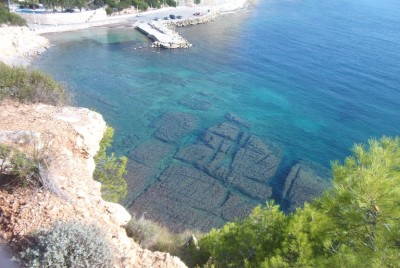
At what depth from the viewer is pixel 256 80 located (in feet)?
178

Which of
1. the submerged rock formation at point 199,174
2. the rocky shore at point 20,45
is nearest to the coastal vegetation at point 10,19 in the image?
the rocky shore at point 20,45

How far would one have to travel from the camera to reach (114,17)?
85.1 m

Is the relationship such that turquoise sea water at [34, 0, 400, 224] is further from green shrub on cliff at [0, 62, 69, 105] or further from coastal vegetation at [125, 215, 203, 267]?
coastal vegetation at [125, 215, 203, 267]

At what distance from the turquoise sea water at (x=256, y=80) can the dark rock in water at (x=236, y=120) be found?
2.81 feet

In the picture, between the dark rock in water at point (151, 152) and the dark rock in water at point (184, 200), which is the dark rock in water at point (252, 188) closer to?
the dark rock in water at point (184, 200)

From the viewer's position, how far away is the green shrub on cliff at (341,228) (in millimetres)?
9055

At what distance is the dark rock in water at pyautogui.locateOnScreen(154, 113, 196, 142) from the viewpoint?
37147 millimetres

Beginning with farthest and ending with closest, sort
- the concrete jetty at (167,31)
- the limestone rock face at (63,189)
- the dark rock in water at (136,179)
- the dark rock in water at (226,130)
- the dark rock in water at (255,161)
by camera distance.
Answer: the concrete jetty at (167,31) → the dark rock in water at (226,130) → the dark rock in water at (255,161) → the dark rock in water at (136,179) → the limestone rock face at (63,189)

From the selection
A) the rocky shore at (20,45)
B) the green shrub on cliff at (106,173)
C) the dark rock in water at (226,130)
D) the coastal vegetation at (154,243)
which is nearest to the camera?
the coastal vegetation at (154,243)

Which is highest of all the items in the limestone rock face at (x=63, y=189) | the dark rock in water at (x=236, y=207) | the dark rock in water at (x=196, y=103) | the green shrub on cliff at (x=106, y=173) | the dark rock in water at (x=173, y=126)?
the limestone rock face at (x=63, y=189)

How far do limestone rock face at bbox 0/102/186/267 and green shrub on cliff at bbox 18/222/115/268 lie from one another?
78 cm

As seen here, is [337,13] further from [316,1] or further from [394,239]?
[394,239]

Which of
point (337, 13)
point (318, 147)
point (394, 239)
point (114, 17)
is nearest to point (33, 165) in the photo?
point (394, 239)

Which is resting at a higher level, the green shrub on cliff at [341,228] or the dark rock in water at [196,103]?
the green shrub on cliff at [341,228]
